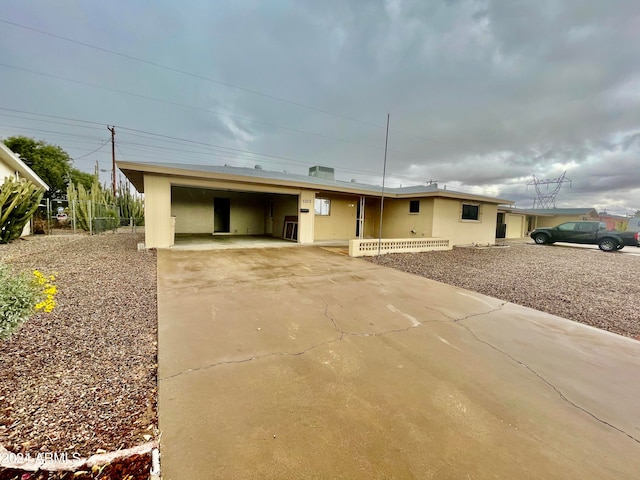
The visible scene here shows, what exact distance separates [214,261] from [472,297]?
628cm

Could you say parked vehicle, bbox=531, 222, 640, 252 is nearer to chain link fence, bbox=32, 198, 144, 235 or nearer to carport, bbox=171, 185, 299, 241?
carport, bbox=171, 185, 299, 241

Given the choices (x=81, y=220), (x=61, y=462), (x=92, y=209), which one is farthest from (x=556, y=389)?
(x=81, y=220)

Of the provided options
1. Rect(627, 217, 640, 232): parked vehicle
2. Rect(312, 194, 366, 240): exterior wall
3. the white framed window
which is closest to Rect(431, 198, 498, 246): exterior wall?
the white framed window

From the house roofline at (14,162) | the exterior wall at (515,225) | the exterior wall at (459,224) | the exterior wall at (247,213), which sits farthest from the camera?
the exterior wall at (515,225)

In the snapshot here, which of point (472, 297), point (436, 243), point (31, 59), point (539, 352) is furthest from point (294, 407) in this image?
point (31, 59)

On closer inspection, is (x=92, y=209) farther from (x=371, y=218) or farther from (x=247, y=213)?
(x=371, y=218)

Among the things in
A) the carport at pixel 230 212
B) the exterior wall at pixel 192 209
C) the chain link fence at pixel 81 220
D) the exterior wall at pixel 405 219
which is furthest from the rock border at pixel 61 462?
the chain link fence at pixel 81 220

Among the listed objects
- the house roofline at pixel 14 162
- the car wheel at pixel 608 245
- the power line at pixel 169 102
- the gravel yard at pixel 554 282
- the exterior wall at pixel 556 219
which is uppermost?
the power line at pixel 169 102

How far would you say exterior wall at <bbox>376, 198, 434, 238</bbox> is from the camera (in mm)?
12742

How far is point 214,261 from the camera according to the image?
24.1 feet

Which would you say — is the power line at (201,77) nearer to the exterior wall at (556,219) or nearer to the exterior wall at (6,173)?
the exterior wall at (6,173)

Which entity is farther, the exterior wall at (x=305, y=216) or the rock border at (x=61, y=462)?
the exterior wall at (x=305, y=216)

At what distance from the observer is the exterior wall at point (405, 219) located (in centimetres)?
1274

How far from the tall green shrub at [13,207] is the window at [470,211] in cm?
1828
